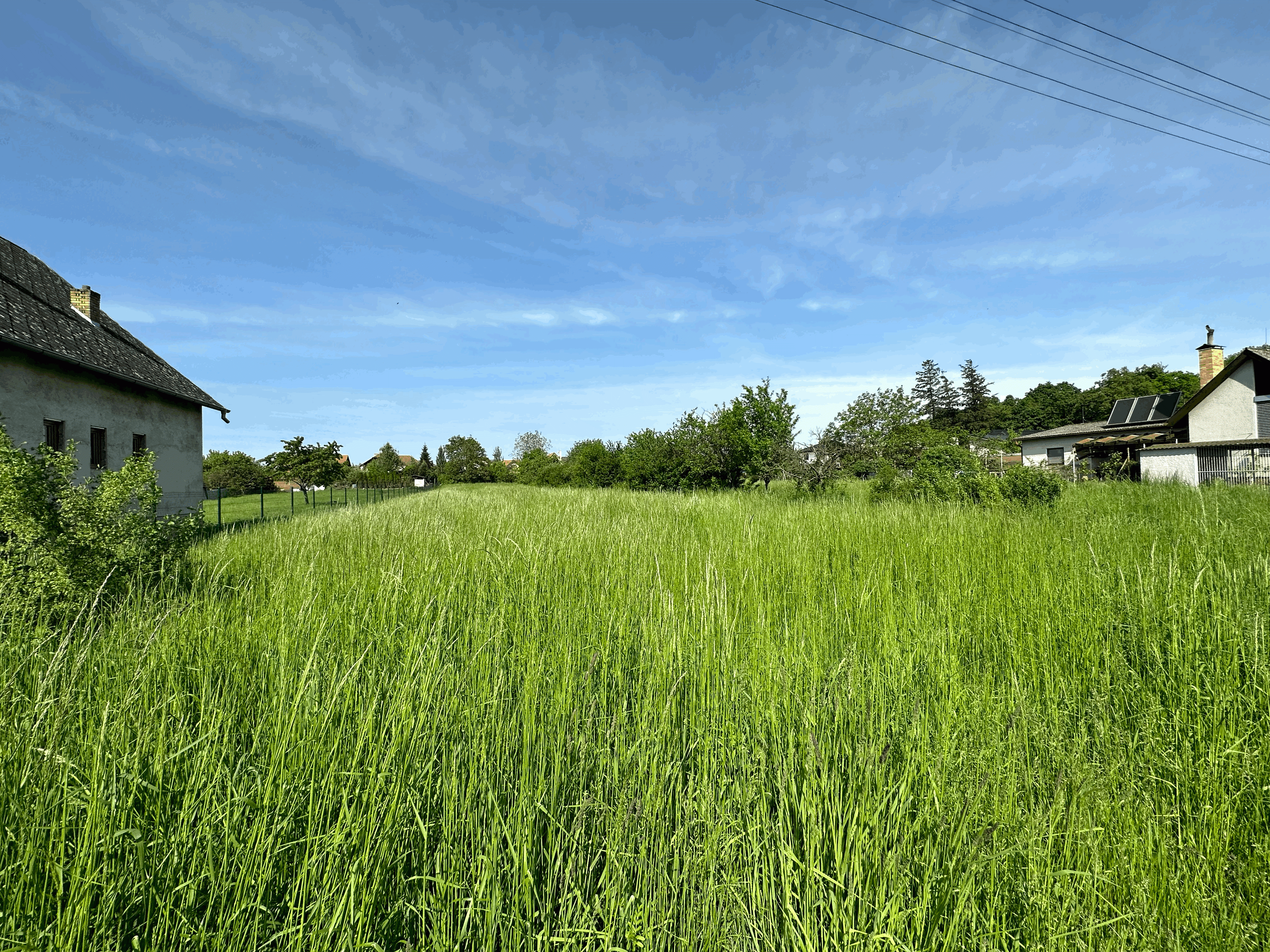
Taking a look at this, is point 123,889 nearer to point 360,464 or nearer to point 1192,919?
point 1192,919

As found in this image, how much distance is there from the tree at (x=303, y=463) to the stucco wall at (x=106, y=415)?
28255 mm

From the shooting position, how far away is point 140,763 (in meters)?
1.56

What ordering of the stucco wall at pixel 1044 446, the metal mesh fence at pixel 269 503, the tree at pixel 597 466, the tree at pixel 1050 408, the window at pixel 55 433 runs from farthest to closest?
the tree at pixel 1050 408, the stucco wall at pixel 1044 446, the tree at pixel 597 466, the metal mesh fence at pixel 269 503, the window at pixel 55 433

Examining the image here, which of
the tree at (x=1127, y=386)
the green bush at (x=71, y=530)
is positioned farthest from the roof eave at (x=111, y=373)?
the tree at (x=1127, y=386)

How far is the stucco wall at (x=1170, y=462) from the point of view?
70.6 ft

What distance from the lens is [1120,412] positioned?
129 ft

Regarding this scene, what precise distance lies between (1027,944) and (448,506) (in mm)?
12912

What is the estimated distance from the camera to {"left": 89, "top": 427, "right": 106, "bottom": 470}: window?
48.3ft

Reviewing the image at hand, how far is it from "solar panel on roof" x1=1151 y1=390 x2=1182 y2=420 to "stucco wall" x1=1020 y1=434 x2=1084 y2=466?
4.18 m

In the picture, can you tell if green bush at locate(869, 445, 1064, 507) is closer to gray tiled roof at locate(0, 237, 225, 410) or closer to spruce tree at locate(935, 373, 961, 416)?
gray tiled roof at locate(0, 237, 225, 410)

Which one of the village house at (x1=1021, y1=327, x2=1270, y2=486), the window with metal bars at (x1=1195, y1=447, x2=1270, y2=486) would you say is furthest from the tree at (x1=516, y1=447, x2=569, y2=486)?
the window with metal bars at (x1=1195, y1=447, x2=1270, y2=486)

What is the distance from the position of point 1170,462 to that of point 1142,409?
20300 millimetres

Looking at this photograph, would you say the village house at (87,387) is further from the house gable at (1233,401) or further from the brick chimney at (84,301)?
the house gable at (1233,401)

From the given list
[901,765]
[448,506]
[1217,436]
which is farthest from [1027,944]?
[1217,436]
